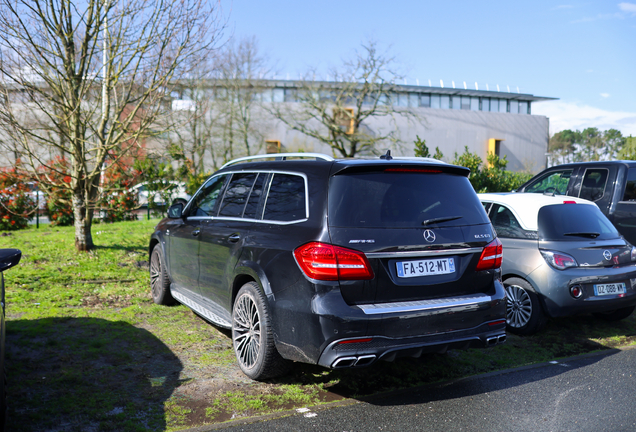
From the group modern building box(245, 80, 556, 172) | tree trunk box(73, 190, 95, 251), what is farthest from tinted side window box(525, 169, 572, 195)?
modern building box(245, 80, 556, 172)

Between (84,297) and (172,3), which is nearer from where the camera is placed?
(84,297)

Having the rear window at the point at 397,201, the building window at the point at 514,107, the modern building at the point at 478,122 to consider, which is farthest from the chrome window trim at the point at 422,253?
the building window at the point at 514,107

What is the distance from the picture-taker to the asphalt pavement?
12.0ft

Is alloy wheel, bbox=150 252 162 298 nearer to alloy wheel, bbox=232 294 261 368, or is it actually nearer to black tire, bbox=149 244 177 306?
→ black tire, bbox=149 244 177 306

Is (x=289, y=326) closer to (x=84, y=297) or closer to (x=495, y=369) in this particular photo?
(x=495, y=369)

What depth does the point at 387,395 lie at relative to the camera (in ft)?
13.9

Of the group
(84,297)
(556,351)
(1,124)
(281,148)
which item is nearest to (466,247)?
(556,351)

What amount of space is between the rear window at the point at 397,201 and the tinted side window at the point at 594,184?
16.7 ft

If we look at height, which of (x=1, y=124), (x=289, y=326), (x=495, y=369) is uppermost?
(x=1, y=124)

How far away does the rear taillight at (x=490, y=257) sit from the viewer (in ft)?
13.8

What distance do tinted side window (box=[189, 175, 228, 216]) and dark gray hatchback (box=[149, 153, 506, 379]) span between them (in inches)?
35.9

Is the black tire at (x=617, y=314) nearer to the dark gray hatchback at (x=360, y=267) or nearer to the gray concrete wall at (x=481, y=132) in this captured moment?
the dark gray hatchback at (x=360, y=267)

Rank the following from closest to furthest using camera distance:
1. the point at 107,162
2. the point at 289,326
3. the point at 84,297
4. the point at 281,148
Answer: the point at 289,326 → the point at 84,297 → the point at 107,162 → the point at 281,148

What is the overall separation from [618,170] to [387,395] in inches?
238
